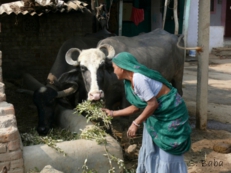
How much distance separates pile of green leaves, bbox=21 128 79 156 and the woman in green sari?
1.04m

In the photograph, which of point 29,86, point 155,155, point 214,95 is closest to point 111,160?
point 155,155

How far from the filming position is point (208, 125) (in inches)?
275

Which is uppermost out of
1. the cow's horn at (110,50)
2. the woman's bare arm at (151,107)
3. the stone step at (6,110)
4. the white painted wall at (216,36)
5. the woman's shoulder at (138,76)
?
the woman's shoulder at (138,76)

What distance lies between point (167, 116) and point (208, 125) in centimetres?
364

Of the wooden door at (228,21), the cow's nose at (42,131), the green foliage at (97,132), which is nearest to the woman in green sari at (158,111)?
the green foliage at (97,132)

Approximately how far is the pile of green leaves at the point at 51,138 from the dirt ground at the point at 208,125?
2.66 feet

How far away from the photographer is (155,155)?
12.6ft

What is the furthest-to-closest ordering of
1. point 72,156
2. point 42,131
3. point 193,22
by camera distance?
point 193,22
point 42,131
point 72,156

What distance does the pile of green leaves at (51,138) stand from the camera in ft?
13.9

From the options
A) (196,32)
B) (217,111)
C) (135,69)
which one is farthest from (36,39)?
(196,32)

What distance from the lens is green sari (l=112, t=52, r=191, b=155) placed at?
355 centimetres

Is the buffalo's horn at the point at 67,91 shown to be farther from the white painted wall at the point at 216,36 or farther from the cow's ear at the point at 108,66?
the white painted wall at the point at 216,36

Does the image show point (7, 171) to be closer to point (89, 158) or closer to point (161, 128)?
point (89, 158)

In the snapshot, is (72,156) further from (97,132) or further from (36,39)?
(36,39)
